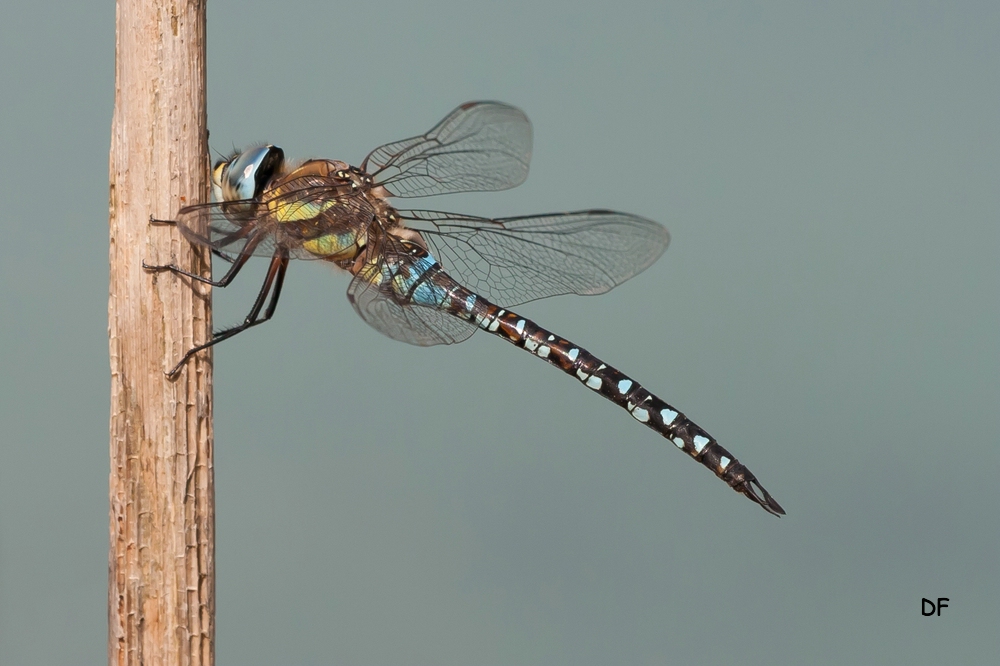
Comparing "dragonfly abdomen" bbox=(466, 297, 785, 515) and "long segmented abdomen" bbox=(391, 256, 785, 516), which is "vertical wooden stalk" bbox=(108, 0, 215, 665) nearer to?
"long segmented abdomen" bbox=(391, 256, 785, 516)

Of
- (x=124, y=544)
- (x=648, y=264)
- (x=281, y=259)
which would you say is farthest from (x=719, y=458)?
(x=124, y=544)

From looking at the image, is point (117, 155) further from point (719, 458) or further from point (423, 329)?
point (719, 458)

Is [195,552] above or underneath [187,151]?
underneath

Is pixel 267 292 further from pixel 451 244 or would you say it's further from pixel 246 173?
pixel 451 244

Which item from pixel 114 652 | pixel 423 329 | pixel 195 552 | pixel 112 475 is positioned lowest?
pixel 114 652

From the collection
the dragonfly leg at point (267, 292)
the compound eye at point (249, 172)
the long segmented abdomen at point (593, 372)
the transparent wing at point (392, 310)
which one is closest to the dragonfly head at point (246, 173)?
the compound eye at point (249, 172)

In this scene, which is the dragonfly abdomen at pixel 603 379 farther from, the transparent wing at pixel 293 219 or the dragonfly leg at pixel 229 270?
the dragonfly leg at pixel 229 270

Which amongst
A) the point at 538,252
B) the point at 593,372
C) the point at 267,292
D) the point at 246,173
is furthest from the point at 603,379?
the point at 246,173
